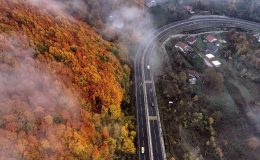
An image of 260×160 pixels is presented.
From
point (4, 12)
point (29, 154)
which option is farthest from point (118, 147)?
point (4, 12)

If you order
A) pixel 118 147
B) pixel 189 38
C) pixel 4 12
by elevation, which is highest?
pixel 189 38

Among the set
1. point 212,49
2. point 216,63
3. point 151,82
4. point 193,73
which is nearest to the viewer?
point 151,82

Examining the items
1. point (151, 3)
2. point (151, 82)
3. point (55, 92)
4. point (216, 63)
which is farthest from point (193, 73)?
point (55, 92)

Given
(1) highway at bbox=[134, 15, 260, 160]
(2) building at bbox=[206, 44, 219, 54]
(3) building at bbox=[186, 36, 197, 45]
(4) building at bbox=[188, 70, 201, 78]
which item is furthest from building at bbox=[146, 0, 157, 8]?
(4) building at bbox=[188, 70, 201, 78]

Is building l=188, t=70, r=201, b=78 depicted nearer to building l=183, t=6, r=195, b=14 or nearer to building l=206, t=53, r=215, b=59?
building l=206, t=53, r=215, b=59

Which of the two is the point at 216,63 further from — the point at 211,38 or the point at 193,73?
the point at 211,38

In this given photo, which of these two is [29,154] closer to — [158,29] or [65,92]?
[65,92]
